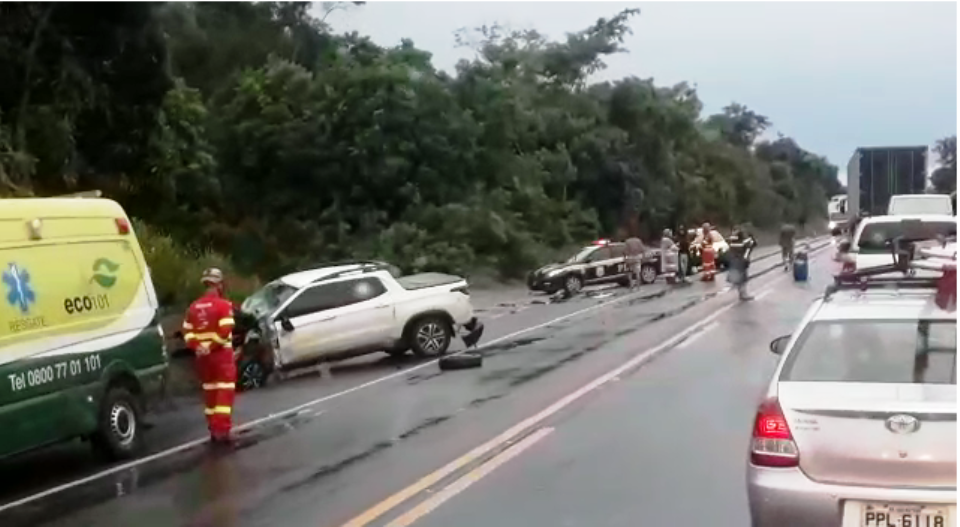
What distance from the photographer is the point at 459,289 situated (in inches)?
838

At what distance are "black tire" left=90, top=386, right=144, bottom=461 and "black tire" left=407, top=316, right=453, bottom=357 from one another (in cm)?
783

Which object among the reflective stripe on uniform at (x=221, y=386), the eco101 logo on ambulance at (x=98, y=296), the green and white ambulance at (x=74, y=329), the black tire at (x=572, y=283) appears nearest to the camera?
the green and white ambulance at (x=74, y=329)

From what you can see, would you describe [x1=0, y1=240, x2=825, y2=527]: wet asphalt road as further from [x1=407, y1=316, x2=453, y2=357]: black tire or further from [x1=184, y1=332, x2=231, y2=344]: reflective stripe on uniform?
[x1=184, y1=332, x2=231, y2=344]: reflective stripe on uniform

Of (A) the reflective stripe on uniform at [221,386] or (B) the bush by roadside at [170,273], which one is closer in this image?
(A) the reflective stripe on uniform at [221,386]

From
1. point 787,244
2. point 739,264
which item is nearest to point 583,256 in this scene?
point 739,264

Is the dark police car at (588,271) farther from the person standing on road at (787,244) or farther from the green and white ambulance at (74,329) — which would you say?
the green and white ambulance at (74,329)

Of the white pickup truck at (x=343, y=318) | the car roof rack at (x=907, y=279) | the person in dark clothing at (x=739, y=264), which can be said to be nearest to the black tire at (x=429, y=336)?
the white pickup truck at (x=343, y=318)

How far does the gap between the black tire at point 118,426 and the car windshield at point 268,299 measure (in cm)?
661

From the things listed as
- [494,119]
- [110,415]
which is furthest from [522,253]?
[110,415]

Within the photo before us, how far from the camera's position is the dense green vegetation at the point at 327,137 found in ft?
80.5

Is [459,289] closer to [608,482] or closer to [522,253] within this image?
[608,482]

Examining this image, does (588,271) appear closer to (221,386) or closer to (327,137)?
(327,137)

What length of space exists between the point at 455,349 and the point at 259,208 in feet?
69.0

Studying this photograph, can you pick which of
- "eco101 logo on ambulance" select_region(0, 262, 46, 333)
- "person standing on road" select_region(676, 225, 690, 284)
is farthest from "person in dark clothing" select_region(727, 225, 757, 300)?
"eco101 logo on ambulance" select_region(0, 262, 46, 333)
